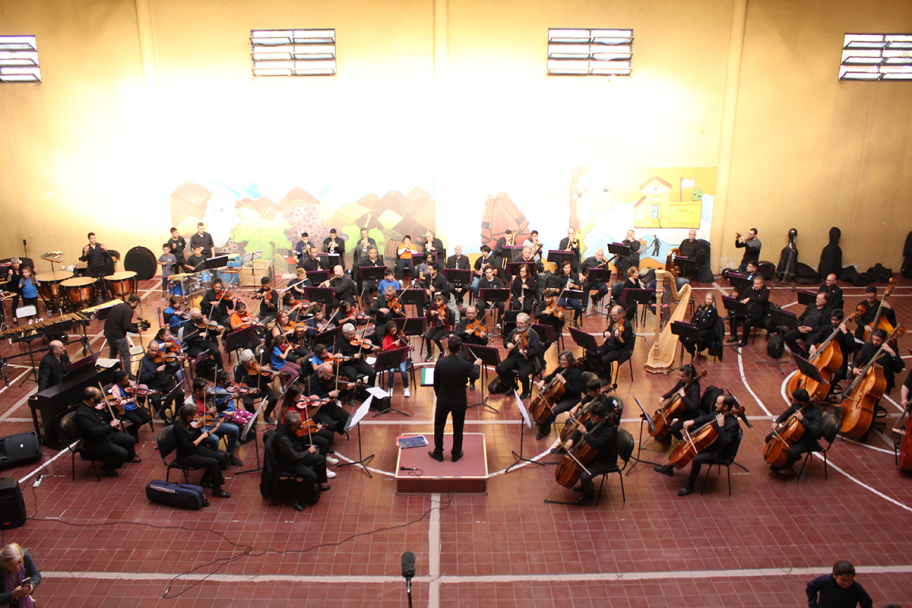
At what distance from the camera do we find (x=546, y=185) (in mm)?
19406

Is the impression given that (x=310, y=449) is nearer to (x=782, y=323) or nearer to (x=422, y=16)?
(x=782, y=323)

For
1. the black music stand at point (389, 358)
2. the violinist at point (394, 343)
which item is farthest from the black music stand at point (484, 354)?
the violinist at point (394, 343)

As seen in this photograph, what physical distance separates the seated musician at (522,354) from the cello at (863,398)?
16.2 ft

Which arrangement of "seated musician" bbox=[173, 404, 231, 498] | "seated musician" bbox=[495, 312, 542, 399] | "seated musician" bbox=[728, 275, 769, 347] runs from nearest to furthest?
"seated musician" bbox=[173, 404, 231, 498], "seated musician" bbox=[495, 312, 542, 399], "seated musician" bbox=[728, 275, 769, 347]

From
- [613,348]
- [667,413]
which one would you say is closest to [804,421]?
[667,413]

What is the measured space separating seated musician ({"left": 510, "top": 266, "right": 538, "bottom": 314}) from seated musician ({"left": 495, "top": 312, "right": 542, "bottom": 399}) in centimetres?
321

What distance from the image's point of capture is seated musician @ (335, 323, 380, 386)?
38.2ft

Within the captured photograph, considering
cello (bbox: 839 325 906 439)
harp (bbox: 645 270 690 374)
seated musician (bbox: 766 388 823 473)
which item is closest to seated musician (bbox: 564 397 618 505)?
seated musician (bbox: 766 388 823 473)

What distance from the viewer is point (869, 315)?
1342 cm

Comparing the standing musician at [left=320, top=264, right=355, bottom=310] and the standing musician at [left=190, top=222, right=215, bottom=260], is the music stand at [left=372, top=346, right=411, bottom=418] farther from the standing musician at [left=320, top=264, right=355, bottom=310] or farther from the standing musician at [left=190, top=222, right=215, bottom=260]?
the standing musician at [left=190, top=222, right=215, bottom=260]

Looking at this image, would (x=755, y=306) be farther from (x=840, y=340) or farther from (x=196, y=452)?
A: (x=196, y=452)

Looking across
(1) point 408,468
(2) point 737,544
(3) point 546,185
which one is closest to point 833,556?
(2) point 737,544

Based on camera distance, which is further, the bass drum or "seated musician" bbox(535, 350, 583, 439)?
the bass drum

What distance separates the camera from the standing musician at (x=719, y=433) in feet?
29.7
